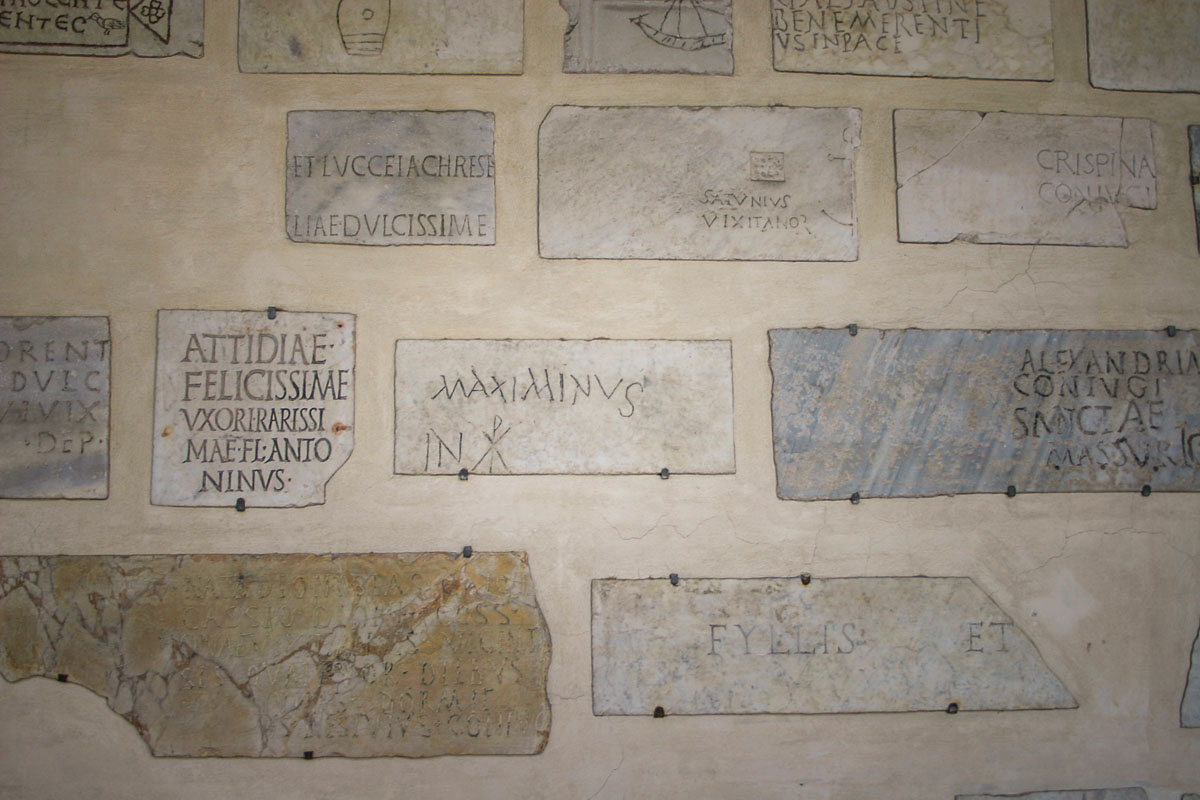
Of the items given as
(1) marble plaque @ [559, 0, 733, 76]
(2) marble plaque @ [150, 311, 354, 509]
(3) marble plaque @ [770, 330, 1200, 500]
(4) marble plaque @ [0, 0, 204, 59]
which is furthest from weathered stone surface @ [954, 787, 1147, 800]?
(4) marble plaque @ [0, 0, 204, 59]

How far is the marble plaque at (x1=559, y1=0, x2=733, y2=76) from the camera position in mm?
2988

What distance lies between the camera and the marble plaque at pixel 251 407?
9.29 ft

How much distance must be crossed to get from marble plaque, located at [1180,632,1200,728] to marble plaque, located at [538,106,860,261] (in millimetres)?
1597

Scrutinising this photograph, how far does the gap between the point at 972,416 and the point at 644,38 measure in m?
1.55

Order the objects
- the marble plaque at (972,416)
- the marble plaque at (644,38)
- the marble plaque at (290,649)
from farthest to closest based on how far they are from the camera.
→ the marble plaque at (644,38), the marble plaque at (972,416), the marble plaque at (290,649)

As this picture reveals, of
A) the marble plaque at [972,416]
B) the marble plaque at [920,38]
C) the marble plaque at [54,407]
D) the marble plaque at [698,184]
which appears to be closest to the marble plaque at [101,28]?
the marble plaque at [54,407]

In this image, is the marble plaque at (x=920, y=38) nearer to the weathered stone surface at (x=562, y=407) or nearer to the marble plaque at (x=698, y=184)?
the marble plaque at (x=698, y=184)

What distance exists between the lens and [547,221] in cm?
292

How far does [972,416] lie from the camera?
2906mm

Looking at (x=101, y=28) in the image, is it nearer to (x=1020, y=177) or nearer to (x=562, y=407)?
(x=562, y=407)

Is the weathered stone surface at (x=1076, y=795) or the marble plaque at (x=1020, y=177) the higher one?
the marble plaque at (x=1020, y=177)

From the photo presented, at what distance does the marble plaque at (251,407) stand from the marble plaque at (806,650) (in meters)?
0.94

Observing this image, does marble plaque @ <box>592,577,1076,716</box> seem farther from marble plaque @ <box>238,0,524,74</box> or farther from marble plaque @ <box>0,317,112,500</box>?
marble plaque @ <box>238,0,524,74</box>

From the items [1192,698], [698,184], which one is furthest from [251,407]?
[1192,698]
